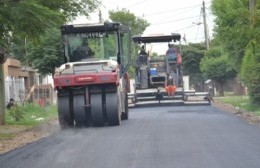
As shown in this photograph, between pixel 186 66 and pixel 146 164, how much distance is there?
6202cm

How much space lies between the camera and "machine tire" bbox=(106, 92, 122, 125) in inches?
758

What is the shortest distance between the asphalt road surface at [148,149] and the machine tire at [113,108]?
49.4 inches

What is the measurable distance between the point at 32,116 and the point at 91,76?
9758 mm

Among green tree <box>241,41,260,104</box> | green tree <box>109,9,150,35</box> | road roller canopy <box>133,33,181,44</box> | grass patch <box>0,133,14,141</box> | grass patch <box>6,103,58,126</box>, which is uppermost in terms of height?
green tree <box>109,9,150,35</box>

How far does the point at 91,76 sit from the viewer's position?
19141mm

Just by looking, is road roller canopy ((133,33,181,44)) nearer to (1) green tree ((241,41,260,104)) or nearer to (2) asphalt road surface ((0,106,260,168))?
(1) green tree ((241,41,260,104))

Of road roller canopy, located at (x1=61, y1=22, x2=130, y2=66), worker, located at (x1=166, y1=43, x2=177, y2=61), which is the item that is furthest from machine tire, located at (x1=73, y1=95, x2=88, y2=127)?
worker, located at (x1=166, y1=43, x2=177, y2=61)

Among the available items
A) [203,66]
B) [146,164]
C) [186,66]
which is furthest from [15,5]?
[186,66]

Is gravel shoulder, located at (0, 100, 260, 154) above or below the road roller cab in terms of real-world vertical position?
below

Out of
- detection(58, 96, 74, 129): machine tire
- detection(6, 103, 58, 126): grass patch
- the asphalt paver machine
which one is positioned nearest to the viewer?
detection(58, 96, 74, 129): machine tire

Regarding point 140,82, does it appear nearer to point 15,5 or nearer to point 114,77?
point 114,77

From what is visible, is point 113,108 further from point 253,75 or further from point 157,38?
point 157,38

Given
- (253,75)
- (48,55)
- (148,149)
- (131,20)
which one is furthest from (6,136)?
(131,20)

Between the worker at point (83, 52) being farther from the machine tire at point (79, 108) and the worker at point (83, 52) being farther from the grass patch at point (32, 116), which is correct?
the grass patch at point (32, 116)
